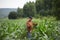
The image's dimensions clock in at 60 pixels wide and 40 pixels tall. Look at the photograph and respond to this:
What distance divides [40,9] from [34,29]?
15.2 inches

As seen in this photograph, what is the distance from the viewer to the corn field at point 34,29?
13.1 feet

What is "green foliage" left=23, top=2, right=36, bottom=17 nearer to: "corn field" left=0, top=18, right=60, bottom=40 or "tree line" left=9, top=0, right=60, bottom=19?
"tree line" left=9, top=0, right=60, bottom=19

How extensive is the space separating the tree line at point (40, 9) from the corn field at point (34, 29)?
0.10 metres

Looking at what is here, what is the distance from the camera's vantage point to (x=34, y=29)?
4.11 metres

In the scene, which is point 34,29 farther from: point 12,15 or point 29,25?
point 12,15

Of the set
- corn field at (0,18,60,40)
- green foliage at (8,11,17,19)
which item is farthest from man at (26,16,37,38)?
green foliage at (8,11,17,19)

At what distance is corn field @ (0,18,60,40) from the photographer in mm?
4000

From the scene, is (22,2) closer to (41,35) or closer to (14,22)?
(14,22)

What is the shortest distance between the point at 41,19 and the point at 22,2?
470mm

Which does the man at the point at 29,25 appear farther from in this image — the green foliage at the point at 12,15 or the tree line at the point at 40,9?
the green foliage at the point at 12,15

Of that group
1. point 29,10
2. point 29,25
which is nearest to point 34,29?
point 29,25

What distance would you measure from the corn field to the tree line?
0.10 metres

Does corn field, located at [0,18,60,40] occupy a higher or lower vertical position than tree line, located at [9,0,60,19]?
lower

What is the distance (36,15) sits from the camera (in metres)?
4.12
